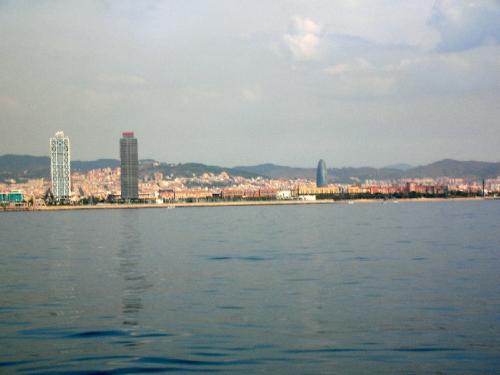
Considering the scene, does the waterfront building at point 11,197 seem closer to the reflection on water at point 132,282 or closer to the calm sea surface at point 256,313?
the reflection on water at point 132,282

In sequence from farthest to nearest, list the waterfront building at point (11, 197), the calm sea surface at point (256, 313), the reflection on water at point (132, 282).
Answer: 1. the waterfront building at point (11, 197)
2. the reflection on water at point (132, 282)
3. the calm sea surface at point (256, 313)

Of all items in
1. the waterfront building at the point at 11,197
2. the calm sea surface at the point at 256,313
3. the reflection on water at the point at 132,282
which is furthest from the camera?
the waterfront building at the point at 11,197

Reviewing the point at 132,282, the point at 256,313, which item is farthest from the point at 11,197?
the point at 256,313

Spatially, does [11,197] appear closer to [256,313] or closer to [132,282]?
[132,282]

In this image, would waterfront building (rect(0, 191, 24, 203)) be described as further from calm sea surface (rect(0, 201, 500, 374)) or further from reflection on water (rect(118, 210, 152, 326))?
calm sea surface (rect(0, 201, 500, 374))

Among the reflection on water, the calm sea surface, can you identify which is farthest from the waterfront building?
the calm sea surface

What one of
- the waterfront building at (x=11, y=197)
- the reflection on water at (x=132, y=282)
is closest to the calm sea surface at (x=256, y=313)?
the reflection on water at (x=132, y=282)

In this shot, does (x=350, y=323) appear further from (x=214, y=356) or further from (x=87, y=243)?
(x=87, y=243)

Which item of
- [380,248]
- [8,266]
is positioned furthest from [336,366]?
[380,248]
